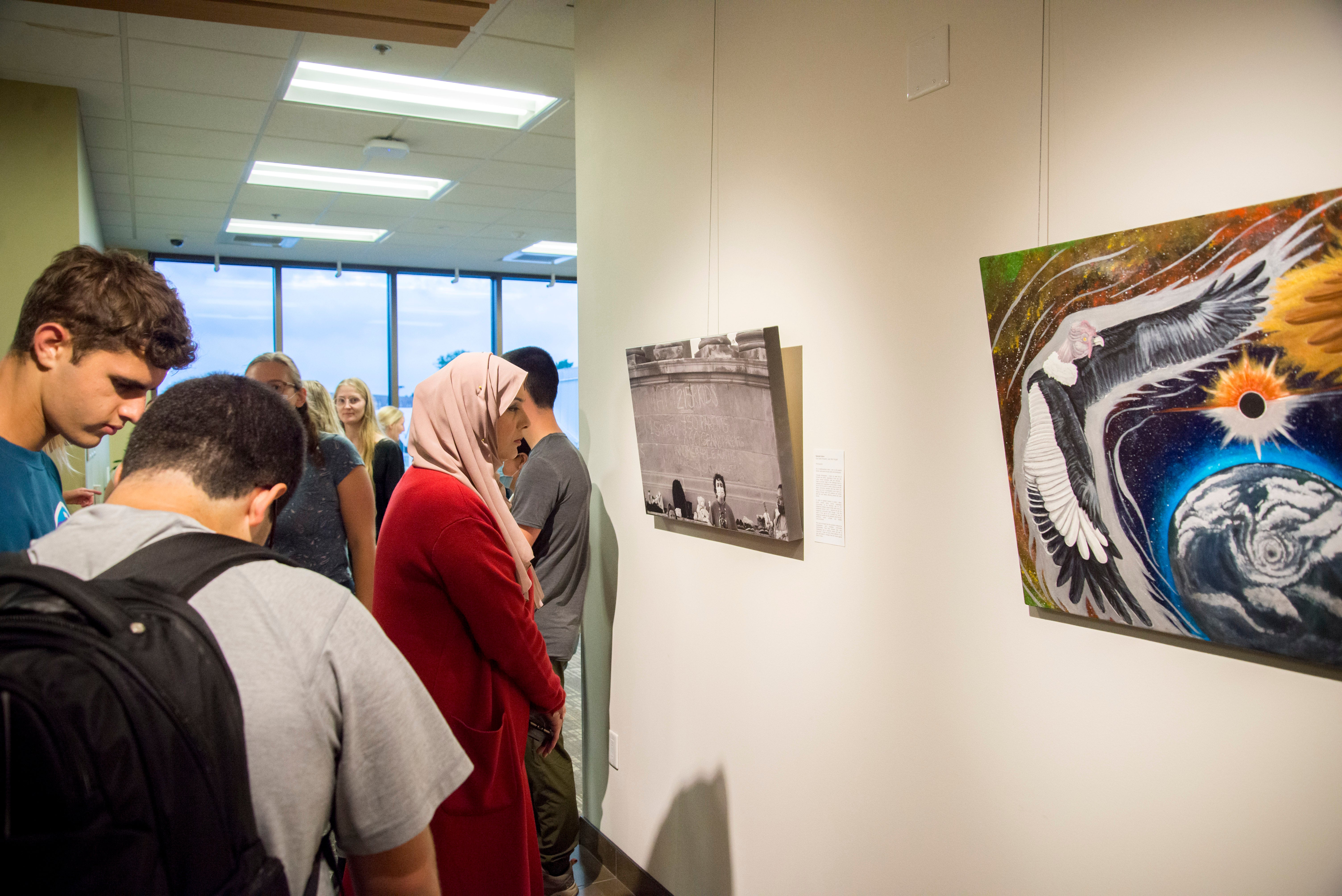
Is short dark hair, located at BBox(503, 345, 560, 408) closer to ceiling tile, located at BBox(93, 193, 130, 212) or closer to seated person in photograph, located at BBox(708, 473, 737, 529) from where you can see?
seated person in photograph, located at BBox(708, 473, 737, 529)

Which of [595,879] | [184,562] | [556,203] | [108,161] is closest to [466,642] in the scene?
[184,562]

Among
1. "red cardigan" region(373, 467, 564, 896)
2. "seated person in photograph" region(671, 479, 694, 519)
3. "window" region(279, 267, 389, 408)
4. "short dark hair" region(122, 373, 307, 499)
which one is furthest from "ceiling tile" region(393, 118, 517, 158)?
"window" region(279, 267, 389, 408)

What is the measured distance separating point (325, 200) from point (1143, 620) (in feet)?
22.4

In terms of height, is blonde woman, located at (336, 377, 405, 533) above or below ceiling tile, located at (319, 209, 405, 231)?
below

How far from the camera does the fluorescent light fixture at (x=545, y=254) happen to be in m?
8.91

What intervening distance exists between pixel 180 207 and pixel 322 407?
171 inches

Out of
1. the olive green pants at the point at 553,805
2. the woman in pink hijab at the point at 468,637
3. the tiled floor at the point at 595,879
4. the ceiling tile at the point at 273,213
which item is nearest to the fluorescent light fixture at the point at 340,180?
the ceiling tile at the point at 273,213

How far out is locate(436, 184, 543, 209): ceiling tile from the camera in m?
6.39

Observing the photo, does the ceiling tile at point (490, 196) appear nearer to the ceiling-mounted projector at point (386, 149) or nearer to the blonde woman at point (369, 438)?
the ceiling-mounted projector at point (386, 149)

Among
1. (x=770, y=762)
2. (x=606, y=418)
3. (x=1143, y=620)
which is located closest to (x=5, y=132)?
(x=606, y=418)

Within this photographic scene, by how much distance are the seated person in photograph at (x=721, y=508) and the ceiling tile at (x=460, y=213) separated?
17.1 feet

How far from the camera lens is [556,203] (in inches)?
270

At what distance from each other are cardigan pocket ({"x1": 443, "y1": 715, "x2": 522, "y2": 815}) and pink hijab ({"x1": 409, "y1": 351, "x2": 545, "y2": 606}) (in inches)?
12.9

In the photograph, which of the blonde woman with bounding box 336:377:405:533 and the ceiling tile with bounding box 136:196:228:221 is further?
the ceiling tile with bounding box 136:196:228:221
